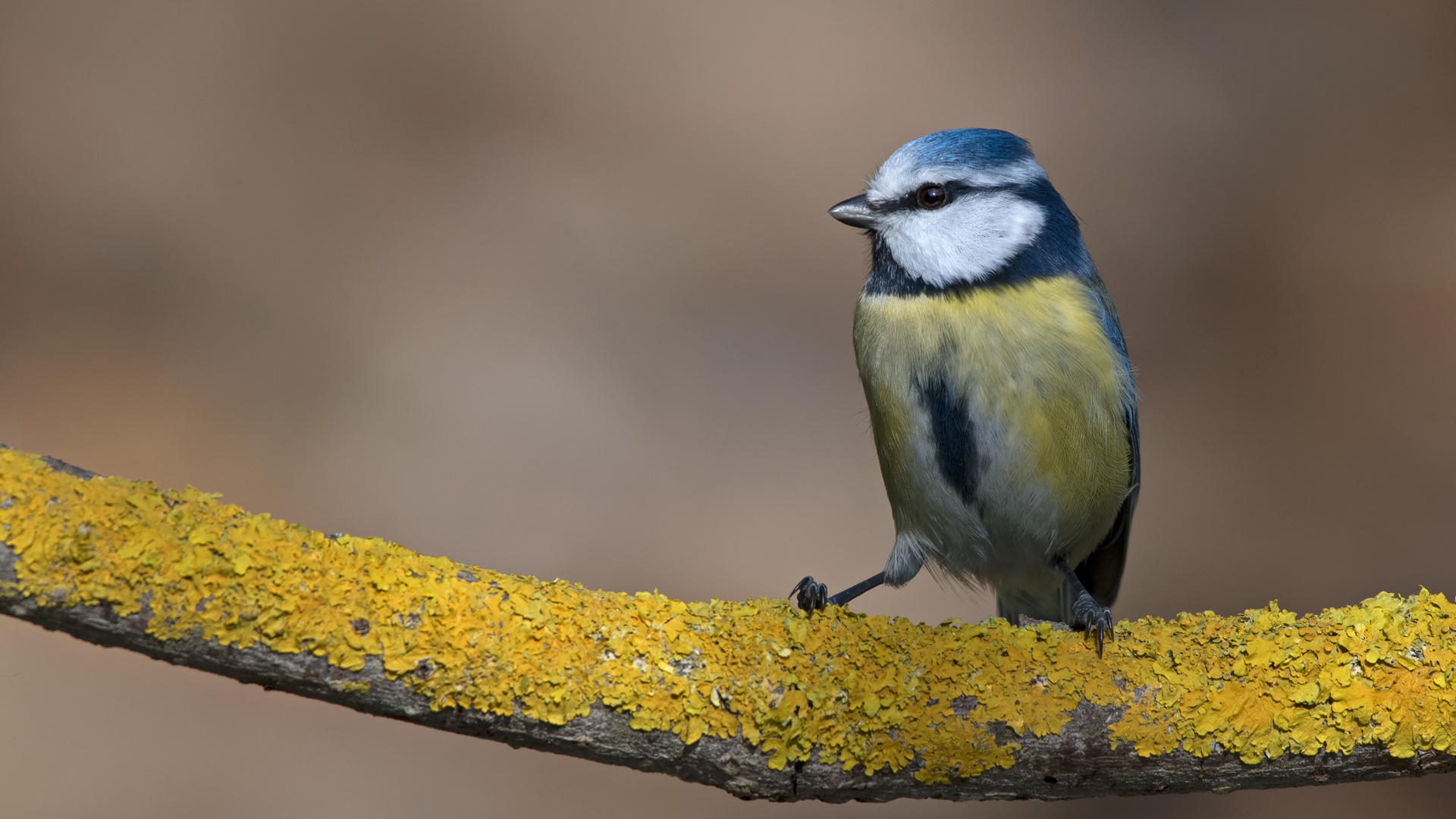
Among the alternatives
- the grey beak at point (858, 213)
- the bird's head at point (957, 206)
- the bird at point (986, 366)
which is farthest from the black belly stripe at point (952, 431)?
the grey beak at point (858, 213)

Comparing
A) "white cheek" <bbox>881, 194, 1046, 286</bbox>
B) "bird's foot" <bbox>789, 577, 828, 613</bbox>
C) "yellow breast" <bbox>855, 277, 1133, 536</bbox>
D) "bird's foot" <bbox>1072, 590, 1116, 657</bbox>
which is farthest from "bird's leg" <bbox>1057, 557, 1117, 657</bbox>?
"white cheek" <bbox>881, 194, 1046, 286</bbox>

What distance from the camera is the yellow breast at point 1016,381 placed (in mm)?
1295

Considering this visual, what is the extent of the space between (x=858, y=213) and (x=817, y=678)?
68cm

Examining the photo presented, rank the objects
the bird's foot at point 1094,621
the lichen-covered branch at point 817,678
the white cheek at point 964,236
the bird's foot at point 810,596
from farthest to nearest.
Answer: the white cheek at point 964,236
the bird's foot at point 810,596
the bird's foot at point 1094,621
the lichen-covered branch at point 817,678

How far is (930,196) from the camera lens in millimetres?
1402

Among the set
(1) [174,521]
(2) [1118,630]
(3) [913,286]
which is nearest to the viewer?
(1) [174,521]

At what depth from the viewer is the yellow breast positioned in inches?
51.0

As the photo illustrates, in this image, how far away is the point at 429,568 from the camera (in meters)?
0.94

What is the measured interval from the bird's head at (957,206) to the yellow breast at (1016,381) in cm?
5

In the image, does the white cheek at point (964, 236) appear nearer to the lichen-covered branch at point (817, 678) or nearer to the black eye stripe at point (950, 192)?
the black eye stripe at point (950, 192)

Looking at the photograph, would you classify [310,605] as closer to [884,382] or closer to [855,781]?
[855,781]

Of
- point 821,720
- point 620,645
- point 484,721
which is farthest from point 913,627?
point 484,721

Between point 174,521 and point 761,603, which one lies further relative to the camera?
point 761,603

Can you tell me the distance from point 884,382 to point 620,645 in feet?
1.84
